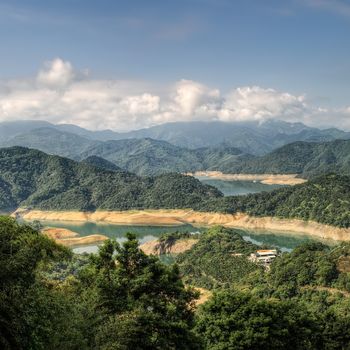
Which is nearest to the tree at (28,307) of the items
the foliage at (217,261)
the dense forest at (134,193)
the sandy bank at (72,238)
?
the foliage at (217,261)

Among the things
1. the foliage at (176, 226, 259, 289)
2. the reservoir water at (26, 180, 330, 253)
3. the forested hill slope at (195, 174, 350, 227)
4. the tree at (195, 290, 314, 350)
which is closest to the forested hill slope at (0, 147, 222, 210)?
the reservoir water at (26, 180, 330, 253)

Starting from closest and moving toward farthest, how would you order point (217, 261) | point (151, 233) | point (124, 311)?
1. point (124, 311)
2. point (217, 261)
3. point (151, 233)

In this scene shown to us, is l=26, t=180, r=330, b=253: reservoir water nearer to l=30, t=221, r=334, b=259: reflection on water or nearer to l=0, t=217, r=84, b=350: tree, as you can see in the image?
l=30, t=221, r=334, b=259: reflection on water

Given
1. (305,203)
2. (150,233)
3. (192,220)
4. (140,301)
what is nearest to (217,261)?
(140,301)

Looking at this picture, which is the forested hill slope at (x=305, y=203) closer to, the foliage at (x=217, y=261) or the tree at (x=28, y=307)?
the foliage at (x=217, y=261)

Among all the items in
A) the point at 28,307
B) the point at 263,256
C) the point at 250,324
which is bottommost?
the point at 263,256

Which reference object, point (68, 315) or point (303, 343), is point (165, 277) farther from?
point (303, 343)

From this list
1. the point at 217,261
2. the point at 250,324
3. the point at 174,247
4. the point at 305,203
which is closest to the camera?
the point at 250,324

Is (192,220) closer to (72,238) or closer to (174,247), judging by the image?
(72,238)
